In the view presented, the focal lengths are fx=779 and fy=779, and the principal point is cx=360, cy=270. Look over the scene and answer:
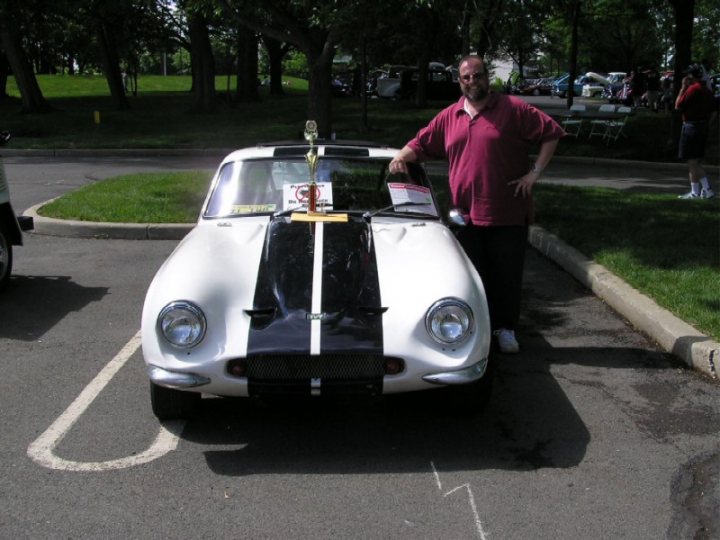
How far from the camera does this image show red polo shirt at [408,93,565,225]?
4.83m

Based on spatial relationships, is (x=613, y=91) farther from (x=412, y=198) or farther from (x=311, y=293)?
(x=311, y=293)

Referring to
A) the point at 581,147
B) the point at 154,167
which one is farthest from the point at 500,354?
the point at 581,147

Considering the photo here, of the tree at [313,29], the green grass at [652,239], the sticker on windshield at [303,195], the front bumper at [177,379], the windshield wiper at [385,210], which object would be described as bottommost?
the green grass at [652,239]

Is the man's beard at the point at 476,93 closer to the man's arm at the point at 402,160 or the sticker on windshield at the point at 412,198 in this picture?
the man's arm at the point at 402,160

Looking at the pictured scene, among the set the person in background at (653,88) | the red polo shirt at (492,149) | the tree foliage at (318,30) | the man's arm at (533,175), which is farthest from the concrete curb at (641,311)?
the person in background at (653,88)

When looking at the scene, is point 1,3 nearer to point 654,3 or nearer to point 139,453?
point 654,3

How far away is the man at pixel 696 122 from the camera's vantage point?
1084cm

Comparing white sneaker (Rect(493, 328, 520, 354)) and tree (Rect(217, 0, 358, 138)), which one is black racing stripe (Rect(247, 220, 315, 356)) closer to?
white sneaker (Rect(493, 328, 520, 354))

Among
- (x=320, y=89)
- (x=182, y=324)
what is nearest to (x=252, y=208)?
(x=182, y=324)

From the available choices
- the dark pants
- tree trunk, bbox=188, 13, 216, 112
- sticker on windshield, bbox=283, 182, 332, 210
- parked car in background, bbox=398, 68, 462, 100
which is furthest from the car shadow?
parked car in background, bbox=398, 68, 462, 100

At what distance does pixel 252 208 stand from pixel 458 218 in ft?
4.21

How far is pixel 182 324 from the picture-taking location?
3.63 meters

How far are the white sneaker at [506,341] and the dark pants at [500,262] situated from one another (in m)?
0.04

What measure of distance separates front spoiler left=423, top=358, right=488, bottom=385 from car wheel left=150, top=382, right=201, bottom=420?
1.21 meters
